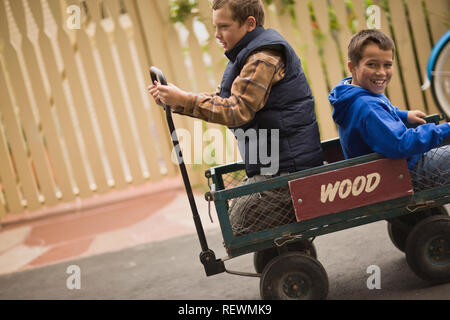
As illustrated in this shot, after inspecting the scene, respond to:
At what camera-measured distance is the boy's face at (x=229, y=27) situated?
2541 millimetres

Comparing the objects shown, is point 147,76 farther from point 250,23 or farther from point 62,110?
point 250,23

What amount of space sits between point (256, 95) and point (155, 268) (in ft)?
5.91

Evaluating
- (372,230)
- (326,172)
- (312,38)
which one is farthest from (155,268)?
(312,38)

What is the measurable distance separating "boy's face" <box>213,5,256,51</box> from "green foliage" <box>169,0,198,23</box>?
2861 mm

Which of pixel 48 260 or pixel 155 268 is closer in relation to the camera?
pixel 155 268

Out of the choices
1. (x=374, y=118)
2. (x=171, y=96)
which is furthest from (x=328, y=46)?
(x=171, y=96)

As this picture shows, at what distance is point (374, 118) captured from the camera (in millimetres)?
2428

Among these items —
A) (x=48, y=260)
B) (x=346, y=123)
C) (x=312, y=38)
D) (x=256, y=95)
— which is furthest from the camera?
(x=312, y=38)

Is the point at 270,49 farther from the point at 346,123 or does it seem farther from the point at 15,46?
the point at 15,46

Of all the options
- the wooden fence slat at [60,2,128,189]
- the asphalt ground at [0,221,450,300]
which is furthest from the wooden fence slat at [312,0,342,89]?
the wooden fence slat at [60,2,128,189]

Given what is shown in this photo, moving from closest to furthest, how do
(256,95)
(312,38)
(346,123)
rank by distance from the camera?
(256,95) < (346,123) < (312,38)

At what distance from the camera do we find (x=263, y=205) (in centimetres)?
252

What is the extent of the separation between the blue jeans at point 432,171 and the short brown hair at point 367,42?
0.55 m
